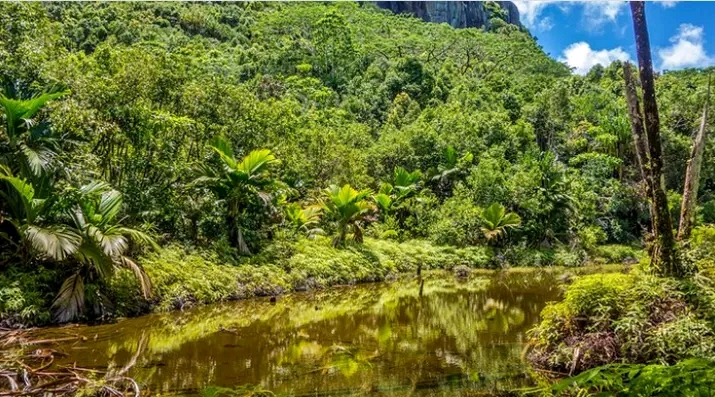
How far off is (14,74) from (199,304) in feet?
20.8

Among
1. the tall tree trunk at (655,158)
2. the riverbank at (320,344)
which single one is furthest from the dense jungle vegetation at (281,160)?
the riverbank at (320,344)

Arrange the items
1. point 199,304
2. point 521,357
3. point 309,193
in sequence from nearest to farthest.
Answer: point 521,357 → point 199,304 → point 309,193

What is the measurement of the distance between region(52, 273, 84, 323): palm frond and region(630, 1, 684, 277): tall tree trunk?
32.4 ft

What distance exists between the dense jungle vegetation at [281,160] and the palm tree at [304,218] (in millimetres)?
80

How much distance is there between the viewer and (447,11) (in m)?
83.9

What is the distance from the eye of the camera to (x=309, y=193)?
77.6 ft

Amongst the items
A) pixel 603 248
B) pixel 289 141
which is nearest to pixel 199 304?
pixel 289 141

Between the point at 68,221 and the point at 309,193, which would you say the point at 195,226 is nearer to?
the point at 68,221

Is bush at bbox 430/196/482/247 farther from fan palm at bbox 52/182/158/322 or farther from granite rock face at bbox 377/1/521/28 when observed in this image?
granite rock face at bbox 377/1/521/28

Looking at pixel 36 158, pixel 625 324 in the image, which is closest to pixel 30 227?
pixel 36 158

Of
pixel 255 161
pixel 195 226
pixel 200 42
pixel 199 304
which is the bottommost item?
pixel 199 304

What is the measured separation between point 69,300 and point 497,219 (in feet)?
64.1

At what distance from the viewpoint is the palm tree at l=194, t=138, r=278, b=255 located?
15617 millimetres

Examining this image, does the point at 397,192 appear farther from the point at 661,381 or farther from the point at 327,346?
the point at 661,381
